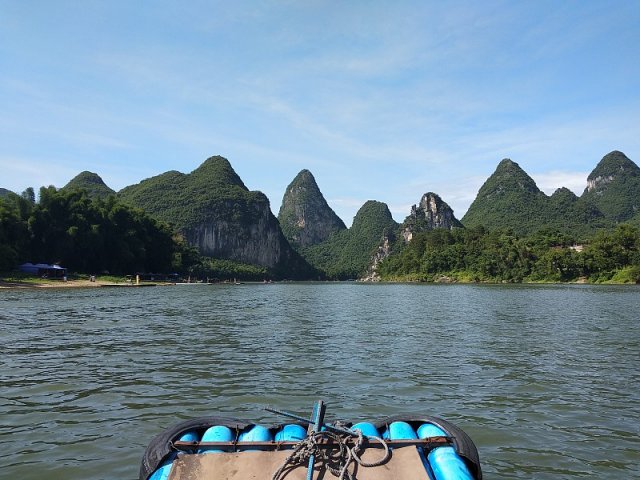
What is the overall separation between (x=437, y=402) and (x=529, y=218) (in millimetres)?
193508

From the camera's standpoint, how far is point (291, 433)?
5801 millimetres

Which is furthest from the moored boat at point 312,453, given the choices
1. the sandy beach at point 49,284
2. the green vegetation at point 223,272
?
the green vegetation at point 223,272

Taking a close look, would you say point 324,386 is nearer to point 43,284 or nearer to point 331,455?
point 331,455

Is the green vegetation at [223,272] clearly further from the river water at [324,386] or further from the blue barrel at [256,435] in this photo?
the blue barrel at [256,435]

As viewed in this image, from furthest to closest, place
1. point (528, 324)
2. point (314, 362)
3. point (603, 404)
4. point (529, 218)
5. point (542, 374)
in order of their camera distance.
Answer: point (529, 218)
point (528, 324)
point (314, 362)
point (542, 374)
point (603, 404)

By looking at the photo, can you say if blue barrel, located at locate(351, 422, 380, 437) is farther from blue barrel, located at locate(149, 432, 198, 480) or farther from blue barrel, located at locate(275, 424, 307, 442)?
blue barrel, located at locate(149, 432, 198, 480)

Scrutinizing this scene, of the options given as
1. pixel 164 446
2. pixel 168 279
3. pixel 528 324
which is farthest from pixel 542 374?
pixel 168 279

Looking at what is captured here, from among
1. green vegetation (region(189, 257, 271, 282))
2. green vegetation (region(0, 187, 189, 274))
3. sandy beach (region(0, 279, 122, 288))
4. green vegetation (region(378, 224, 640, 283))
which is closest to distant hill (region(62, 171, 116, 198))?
green vegetation (region(189, 257, 271, 282))

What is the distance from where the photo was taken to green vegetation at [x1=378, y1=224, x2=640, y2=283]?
→ 8969cm

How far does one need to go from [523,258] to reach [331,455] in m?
111

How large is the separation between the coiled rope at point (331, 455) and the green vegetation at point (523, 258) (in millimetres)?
91403

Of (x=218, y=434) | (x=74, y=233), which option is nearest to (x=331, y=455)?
(x=218, y=434)

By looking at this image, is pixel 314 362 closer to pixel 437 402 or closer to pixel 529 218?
pixel 437 402

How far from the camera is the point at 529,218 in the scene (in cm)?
18650
